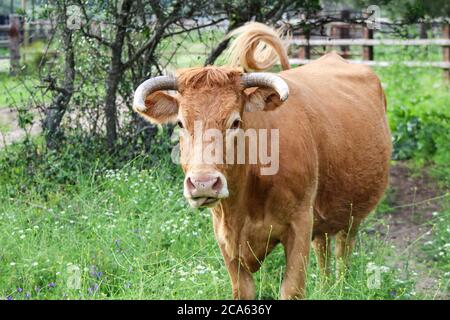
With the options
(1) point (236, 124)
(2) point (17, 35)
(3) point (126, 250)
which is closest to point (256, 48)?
(1) point (236, 124)

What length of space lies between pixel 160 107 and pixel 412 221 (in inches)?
183

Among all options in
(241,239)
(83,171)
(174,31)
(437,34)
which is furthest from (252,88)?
Answer: (437,34)

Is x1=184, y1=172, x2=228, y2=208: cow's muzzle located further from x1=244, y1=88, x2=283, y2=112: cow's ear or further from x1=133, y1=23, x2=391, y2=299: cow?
x1=244, y1=88, x2=283, y2=112: cow's ear

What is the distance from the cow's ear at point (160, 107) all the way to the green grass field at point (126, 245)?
3.21 feet

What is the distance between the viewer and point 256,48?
267 inches

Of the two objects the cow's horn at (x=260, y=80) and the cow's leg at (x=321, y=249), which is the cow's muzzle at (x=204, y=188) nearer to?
the cow's horn at (x=260, y=80)

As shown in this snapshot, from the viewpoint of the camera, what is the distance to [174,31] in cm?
905

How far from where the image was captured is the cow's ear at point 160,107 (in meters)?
5.36

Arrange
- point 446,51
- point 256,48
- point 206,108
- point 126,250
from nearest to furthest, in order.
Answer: point 206,108 → point 126,250 → point 256,48 → point 446,51

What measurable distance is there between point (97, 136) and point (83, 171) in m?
0.72

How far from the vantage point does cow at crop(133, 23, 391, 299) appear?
511 cm

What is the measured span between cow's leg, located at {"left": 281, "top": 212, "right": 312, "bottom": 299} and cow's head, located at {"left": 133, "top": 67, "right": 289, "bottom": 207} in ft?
2.32

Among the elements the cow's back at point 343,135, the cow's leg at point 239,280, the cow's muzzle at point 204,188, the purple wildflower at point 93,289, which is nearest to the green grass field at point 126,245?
the purple wildflower at point 93,289

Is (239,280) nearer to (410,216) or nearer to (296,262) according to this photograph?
(296,262)
